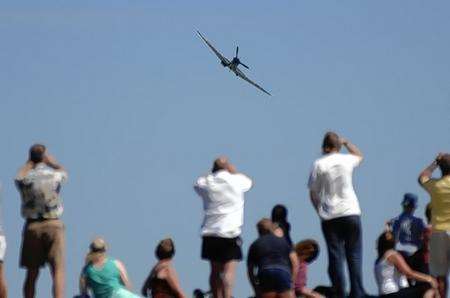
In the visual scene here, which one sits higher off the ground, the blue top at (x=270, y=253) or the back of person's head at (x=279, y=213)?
the back of person's head at (x=279, y=213)

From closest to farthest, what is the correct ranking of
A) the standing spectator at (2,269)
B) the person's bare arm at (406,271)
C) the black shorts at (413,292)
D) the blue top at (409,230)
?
the standing spectator at (2,269) < the black shorts at (413,292) < the person's bare arm at (406,271) < the blue top at (409,230)

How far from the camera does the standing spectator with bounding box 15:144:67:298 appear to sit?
2053 cm

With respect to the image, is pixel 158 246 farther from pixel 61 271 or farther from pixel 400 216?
pixel 400 216

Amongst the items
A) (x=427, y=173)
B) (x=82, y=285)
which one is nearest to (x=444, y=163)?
(x=427, y=173)

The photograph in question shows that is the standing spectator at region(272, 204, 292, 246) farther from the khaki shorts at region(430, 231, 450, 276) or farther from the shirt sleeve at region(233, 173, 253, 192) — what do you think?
the khaki shorts at region(430, 231, 450, 276)

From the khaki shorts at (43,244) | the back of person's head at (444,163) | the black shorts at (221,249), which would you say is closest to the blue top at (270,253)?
the black shorts at (221,249)

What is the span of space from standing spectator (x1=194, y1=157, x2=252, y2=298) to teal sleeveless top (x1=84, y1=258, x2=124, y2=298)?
182cm

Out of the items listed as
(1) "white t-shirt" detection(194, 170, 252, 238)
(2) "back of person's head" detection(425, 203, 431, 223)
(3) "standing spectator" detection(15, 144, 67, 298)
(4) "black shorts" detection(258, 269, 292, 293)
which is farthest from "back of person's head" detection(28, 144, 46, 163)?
(2) "back of person's head" detection(425, 203, 431, 223)

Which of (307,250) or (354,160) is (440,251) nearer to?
(354,160)

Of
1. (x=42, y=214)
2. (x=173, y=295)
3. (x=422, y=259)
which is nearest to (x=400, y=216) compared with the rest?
(x=422, y=259)

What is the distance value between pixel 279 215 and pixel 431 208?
2090 mm

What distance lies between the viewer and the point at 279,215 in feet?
72.8

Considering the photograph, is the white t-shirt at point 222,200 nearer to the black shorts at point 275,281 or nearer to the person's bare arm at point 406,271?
the black shorts at point 275,281

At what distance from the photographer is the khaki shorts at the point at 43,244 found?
20.6 m
